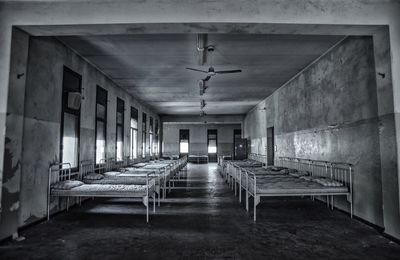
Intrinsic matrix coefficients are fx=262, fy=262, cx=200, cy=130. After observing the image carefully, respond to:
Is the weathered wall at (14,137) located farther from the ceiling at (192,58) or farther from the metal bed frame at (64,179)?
the ceiling at (192,58)

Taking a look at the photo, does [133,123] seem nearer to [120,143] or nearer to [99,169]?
[120,143]

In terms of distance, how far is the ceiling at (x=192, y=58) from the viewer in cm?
507

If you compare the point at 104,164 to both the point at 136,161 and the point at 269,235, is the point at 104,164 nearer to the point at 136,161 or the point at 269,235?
the point at 136,161

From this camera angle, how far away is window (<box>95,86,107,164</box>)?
717 centimetres

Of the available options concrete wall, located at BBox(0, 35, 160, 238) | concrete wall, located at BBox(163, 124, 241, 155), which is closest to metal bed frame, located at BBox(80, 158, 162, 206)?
concrete wall, located at BBox(0, 35, 160, 238)

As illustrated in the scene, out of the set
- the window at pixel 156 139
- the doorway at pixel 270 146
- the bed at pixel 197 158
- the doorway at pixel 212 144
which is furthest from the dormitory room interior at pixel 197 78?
the doorway at pixel 212 144

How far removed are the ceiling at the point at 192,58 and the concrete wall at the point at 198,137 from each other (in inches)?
478

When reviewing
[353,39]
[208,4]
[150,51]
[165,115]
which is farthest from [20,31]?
[165,115]

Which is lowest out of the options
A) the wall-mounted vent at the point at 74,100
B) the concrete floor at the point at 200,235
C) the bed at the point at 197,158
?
the concrete floor at the point at 200,235

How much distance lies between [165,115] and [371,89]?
1403cm

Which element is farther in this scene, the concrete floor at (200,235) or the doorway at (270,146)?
the doorway at (270,146)

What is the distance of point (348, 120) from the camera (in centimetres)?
500

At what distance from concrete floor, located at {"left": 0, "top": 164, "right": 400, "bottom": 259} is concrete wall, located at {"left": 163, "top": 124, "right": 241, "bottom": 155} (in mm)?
16154

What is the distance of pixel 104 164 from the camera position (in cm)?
741
